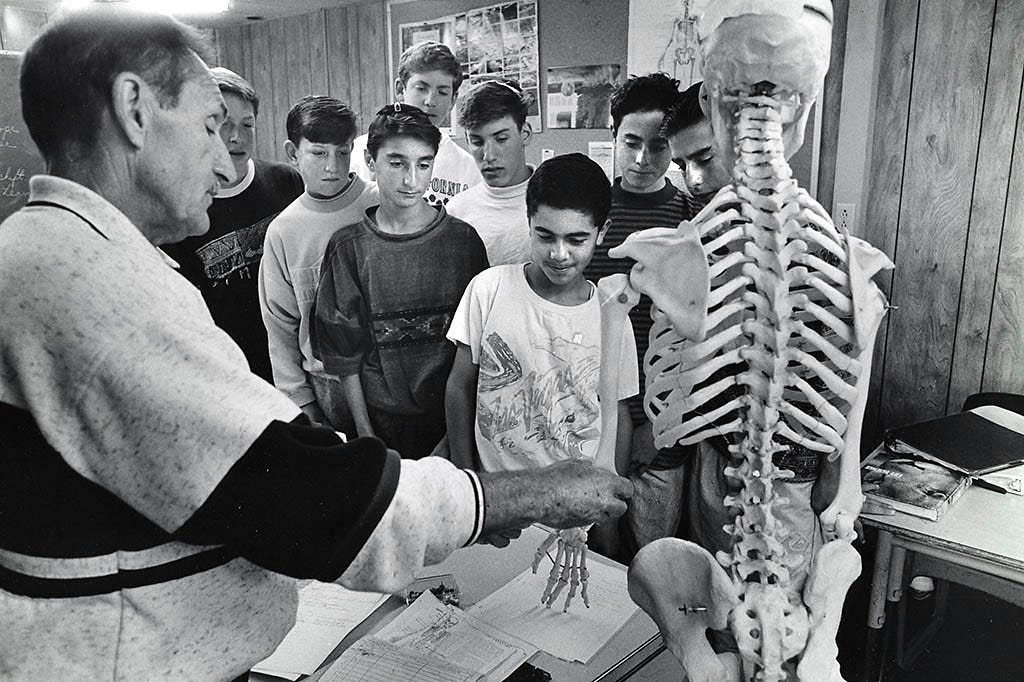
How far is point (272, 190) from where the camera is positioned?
2.70 meters

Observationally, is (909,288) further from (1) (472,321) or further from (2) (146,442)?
(2) (146,442)

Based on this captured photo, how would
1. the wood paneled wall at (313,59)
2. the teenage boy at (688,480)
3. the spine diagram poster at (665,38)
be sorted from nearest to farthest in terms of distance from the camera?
the teenage boy at (688,480) → the spine diagram poster at (665,38) → the wood paneled wall at (313,59)

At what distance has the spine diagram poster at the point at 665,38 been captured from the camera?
10.3 ft

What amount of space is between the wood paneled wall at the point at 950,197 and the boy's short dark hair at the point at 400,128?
1.68 metres

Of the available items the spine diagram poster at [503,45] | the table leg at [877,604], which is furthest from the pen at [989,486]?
the spine diagram poster at [503,45]

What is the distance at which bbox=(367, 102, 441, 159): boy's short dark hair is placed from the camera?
2.30 m

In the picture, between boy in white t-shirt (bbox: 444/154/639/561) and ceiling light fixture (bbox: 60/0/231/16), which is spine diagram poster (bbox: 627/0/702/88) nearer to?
boy in white t-shirt (bbox: 444/154/639/561)

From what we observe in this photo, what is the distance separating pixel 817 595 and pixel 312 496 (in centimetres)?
83

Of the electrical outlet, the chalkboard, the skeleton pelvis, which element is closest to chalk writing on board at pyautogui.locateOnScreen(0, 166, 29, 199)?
the chalkboard

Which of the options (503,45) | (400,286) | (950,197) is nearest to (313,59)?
(503,45)

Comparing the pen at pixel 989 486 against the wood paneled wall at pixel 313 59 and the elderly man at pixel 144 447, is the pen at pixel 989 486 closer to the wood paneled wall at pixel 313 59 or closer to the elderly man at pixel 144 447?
the elderly man at pixel 144 447

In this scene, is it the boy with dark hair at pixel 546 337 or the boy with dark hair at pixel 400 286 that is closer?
the boy with dark hair at pixel 546 337

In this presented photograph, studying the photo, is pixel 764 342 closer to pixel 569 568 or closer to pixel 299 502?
pixel 569 568

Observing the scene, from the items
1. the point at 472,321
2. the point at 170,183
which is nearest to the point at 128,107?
the point at 170,183
